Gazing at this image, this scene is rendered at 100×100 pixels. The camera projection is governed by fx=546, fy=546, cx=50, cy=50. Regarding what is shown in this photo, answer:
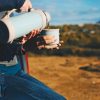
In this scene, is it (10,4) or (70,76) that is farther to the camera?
(70,76)

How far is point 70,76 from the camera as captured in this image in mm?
12445

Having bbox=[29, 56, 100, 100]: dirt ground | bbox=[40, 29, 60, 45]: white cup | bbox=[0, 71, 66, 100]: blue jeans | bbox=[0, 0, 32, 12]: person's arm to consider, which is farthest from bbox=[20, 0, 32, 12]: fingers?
bbox=[29, 56, 100, 100]: dirt ground

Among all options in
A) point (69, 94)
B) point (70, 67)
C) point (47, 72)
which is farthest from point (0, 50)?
point (70, 67)

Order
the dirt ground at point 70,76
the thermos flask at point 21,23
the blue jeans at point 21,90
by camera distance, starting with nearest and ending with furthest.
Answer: the thermos flask at point 21,23
the blue jeans at point 21,90
the dirt ground at point 70,76

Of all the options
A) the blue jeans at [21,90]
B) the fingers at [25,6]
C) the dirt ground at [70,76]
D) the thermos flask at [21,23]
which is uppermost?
the fingers at [25,6]

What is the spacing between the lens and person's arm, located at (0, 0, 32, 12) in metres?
4.73

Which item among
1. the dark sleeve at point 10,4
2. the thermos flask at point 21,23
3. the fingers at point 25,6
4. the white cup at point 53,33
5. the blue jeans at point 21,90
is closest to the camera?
the thermos flask at point 21,23

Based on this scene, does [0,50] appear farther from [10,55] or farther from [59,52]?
[59,52]

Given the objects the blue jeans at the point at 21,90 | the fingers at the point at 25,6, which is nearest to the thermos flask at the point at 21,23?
the fingers at the point at 25,6

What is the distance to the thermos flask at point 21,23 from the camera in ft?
14.3

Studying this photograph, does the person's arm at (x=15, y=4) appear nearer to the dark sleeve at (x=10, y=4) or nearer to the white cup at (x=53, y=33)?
the dark sleeve at (x=10, y=4)

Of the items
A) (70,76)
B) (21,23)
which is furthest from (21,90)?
(70,76)

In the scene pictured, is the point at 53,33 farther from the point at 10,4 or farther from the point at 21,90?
the point at 21,90

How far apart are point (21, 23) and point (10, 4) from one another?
9.2 inches
